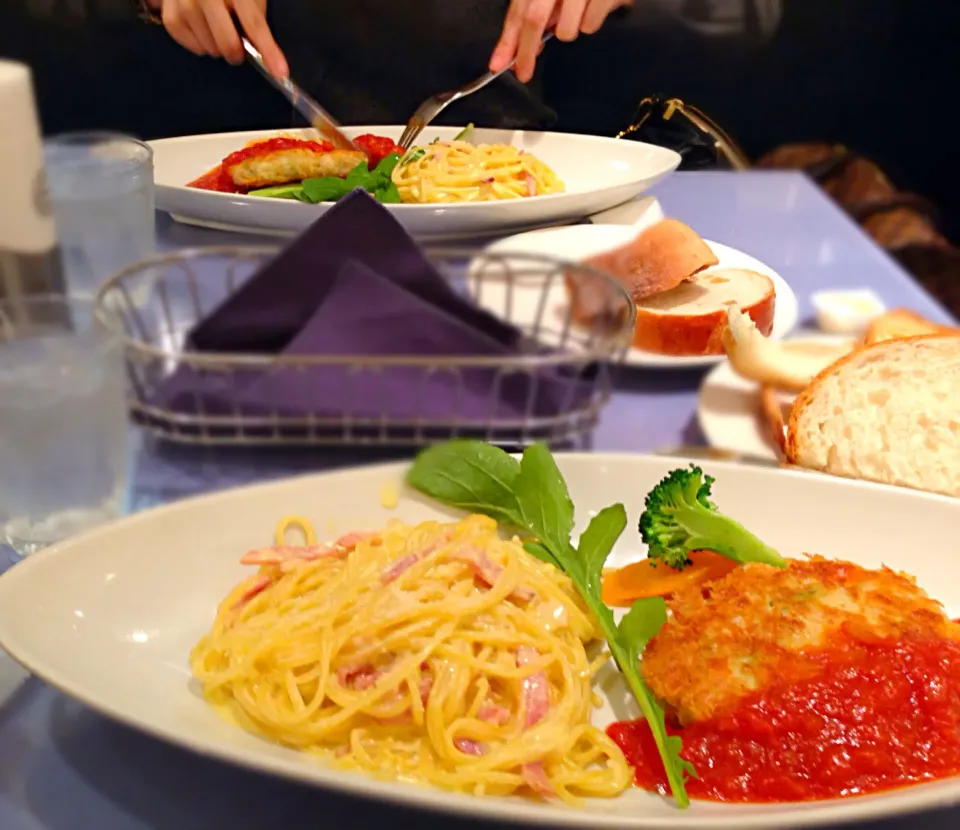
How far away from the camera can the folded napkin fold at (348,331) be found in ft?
1.93

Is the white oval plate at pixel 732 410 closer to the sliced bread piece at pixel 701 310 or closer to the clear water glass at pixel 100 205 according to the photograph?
the sliced bread piece at pixel 701 310

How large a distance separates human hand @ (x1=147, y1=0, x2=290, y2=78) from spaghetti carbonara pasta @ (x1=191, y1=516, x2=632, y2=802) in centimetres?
35

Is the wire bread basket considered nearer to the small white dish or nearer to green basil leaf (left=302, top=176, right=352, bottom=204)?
green basil leaf (left=302, top=176, right=352, bottom=204)

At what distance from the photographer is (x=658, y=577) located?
27.9 inches

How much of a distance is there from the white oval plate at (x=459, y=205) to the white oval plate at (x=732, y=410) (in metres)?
0.18

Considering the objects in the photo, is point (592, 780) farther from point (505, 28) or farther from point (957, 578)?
point (505, 28)

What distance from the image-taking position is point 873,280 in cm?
71

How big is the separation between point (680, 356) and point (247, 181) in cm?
36

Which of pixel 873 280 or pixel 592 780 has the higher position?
pixel 873 280

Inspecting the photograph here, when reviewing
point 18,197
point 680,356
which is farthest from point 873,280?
point 18,197

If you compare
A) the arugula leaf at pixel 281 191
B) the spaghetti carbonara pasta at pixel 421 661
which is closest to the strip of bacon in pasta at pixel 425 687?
the spaghetti carbonara pasta at pixel 421 661

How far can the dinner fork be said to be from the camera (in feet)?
2.07

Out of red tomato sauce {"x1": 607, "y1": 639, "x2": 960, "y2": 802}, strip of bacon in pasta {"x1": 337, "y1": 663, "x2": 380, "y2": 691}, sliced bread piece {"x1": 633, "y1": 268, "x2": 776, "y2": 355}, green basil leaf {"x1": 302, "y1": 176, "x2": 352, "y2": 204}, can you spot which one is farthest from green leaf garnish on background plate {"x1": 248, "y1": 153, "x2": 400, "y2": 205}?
red tomato sauce {"x1": 607, "y1": 639, "x2": 960, "y2": 802}

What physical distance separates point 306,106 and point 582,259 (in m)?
0.23
